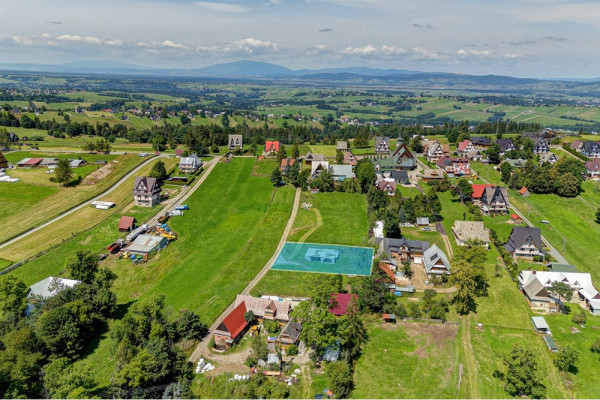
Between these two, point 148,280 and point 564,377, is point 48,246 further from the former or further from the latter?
point 564,377

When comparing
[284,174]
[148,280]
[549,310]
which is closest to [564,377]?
[549,310]

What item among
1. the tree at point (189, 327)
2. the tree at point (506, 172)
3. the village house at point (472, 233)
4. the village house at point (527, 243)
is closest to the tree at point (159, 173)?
the tree at point (189, 327)

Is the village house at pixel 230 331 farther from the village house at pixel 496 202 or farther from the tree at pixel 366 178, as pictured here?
the village house at pixel 496 202

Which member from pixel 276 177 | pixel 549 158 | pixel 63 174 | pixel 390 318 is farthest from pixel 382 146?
pixel 63 174

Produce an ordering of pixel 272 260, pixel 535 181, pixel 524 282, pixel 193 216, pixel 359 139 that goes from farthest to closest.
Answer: pixel 359 139
pixel 535 181
pixel 193 216
pixel 272 260
pixel 524 282

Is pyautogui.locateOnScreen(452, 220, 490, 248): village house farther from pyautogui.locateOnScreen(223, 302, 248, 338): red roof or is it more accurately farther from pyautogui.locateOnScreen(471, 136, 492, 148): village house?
pyautogui.locateOnScreen(471, 136, 492, 148): village house

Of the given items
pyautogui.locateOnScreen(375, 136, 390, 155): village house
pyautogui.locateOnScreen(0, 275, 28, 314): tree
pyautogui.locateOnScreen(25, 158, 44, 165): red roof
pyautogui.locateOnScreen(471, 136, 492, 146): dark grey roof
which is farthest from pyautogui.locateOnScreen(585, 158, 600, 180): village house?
pyautogui.locateOnScreen(25, 158, 44, 165): red roof

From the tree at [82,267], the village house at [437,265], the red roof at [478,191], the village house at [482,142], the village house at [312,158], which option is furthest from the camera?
the village house at [482,142]
